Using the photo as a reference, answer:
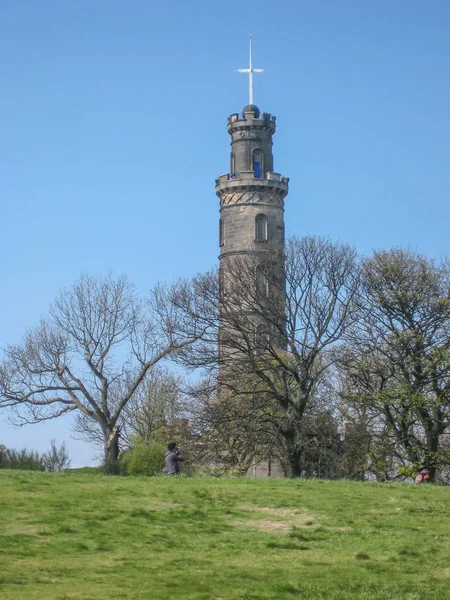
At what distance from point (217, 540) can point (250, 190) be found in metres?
70.4

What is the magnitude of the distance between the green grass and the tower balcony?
204 feet

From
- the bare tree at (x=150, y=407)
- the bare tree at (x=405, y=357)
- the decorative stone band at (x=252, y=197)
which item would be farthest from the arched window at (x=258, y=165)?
the bare tree at (x=405, y=357)

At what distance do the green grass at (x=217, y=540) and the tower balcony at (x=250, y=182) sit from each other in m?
62.1

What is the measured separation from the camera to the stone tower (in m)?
88.6

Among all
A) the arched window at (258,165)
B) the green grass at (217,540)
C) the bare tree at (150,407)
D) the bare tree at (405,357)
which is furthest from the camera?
the arched window at (258,165)

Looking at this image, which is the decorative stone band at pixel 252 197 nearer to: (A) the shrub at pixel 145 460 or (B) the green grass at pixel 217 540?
(A) the shrub at pixel 145 460

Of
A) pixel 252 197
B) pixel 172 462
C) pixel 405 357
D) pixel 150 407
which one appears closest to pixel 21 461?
pixel 172 462

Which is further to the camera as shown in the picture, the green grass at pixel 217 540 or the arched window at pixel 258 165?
the arched window at pixel 258 165

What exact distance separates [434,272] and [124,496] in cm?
2830

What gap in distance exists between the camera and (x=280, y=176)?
297ft

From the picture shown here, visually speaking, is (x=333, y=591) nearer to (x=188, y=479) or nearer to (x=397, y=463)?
(x=188, y=479)

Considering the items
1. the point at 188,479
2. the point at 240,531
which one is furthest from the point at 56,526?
the point at 188,479

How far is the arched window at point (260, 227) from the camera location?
88.6m

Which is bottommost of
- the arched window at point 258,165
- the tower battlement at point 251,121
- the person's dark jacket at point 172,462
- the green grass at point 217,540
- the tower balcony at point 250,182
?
the green grass at point 217,540
